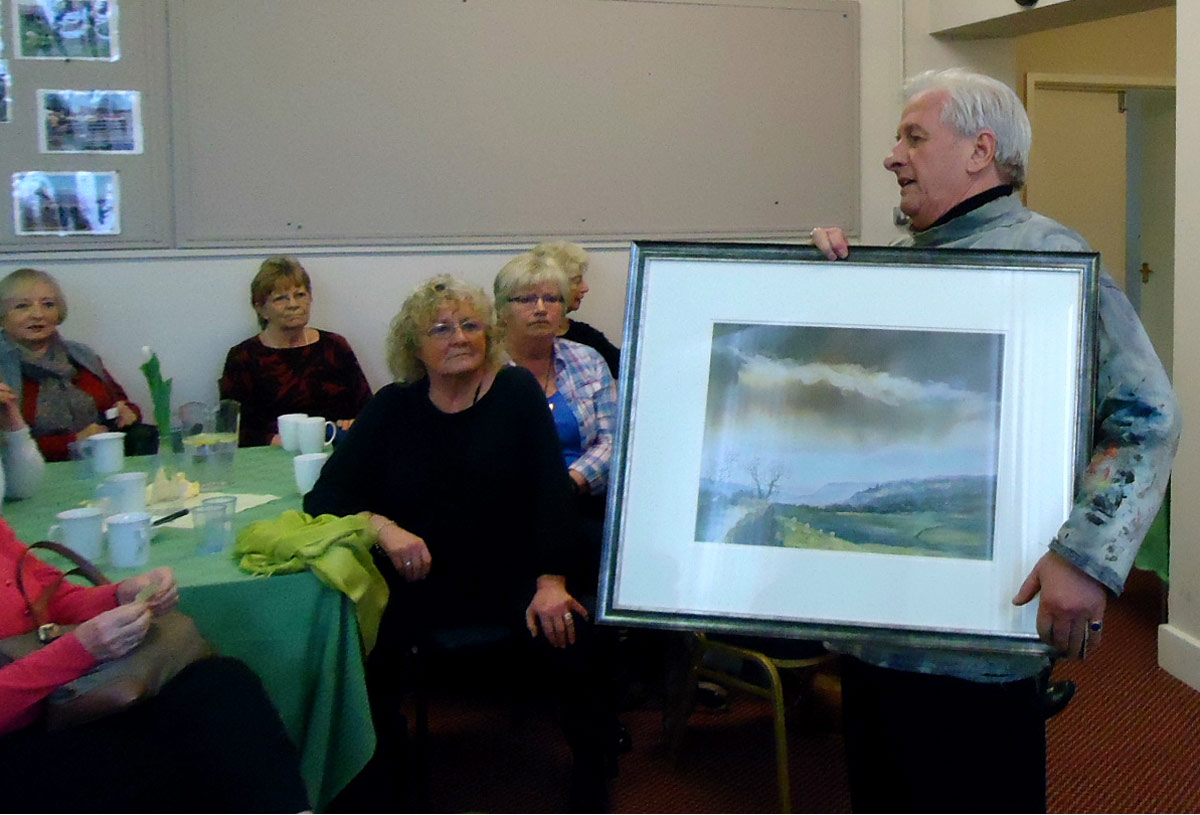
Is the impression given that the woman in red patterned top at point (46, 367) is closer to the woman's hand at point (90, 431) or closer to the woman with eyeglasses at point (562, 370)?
the woman's hand at point (90, 431)

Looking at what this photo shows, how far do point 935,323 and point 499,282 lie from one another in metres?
2.12

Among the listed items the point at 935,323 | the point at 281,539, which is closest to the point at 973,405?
the point at 935,323

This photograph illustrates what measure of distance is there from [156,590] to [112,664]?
0.42 ft

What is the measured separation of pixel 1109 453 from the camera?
1146 mm

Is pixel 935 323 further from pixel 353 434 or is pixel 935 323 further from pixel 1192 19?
pixel 1192 19

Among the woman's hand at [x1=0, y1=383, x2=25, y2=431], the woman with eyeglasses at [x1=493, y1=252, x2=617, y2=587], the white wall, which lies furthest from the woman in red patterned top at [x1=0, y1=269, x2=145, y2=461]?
the woman with eyeglasses at [x1=493, y1=252, x2=617, y2=587]

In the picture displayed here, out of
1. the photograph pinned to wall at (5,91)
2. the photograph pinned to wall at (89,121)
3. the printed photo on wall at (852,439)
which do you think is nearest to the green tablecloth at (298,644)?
the printed photo on wall at (852,439)

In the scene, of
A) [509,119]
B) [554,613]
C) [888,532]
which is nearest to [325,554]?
[554,613]

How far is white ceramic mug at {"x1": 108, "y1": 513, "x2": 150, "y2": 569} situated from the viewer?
72.1 inches

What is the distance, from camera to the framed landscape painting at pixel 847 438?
118 cm

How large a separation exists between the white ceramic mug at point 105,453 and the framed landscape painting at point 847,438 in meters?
1.91

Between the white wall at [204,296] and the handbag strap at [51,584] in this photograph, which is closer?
the handbag strap at [51,584]

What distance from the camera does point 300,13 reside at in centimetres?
389

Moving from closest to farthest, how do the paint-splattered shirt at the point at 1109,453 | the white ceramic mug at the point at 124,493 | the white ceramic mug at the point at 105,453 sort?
the paint-splattered shirt at the point at 1109,453 → the white ceramic mug at the point at 124,493 → the white ceramic mug at the point at 105,453
